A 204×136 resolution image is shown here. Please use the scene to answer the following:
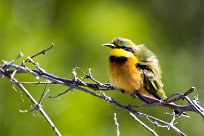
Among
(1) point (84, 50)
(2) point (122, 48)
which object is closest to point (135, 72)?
(2) point (122, 48)

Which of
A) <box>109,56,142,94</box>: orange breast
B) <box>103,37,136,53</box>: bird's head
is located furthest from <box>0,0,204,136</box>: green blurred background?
<box>109,56,142,94</box>: orange breast

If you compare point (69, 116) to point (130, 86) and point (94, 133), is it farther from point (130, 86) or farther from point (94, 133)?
point (130, 86)

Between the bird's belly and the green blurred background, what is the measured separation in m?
3.23

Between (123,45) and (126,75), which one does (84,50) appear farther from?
(126,75)

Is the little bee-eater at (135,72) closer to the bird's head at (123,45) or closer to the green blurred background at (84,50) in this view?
the bird's head at (123,45)

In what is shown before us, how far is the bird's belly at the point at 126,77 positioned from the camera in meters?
3.38

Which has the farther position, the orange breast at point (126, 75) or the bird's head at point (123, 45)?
the bird's head at point (123, 45)

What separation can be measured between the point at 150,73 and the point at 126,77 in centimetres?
14

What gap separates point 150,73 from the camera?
11.3ft

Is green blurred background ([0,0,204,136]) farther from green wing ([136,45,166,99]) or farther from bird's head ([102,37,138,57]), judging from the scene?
green wing ([136,45,166,99])

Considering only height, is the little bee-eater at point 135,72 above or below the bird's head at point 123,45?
A: below

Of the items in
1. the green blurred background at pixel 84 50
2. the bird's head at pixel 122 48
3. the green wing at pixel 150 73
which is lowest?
the green wing at pixel 150 73

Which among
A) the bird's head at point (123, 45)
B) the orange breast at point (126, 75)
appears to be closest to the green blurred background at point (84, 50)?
the bird's head at point (123, 45)

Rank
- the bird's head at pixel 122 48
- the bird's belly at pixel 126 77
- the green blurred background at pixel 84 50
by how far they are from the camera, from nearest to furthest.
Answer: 1. the bird's belly at pixel 126 77
2. the bird's head at pixel 122 48
3. the green blurred background at pixel 84 50
